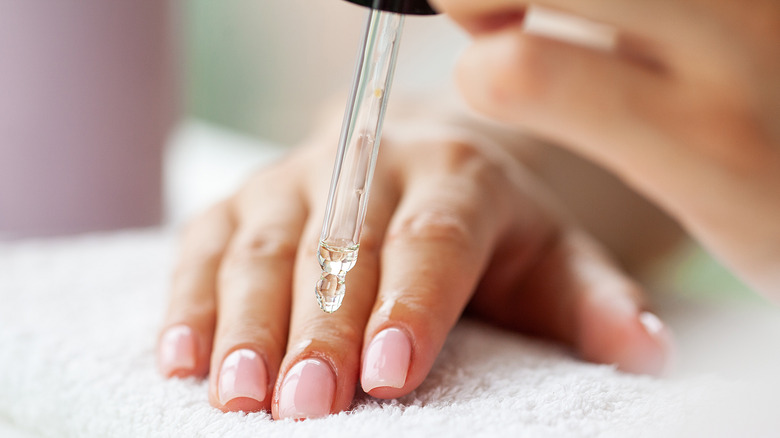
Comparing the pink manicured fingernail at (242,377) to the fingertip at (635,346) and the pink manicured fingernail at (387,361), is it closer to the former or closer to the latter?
the pink manicured fingernail at (387,361)

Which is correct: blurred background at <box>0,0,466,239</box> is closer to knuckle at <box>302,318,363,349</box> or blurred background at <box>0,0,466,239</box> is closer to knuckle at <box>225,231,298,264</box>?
knuckle at <box>225,231,298,264</box>

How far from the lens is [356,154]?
11.3 inches

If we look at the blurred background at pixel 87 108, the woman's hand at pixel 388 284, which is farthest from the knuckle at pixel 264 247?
the blurred background at pixel 87 108

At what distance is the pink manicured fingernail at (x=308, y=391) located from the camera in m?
0.28

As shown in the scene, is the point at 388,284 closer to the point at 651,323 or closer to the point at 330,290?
the point at 330,290

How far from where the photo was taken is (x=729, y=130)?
12.4 inches

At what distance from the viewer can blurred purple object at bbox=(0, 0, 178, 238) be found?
2.37 feet

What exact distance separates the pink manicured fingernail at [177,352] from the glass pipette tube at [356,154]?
98 mm

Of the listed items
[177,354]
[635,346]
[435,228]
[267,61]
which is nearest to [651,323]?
[635,346]

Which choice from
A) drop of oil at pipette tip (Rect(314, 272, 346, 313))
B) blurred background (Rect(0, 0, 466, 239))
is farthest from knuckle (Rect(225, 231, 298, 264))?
blurred background (Rect(0, 0, 466, 239))

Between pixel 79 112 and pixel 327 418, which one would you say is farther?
pixel 79 112

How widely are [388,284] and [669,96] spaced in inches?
6.2

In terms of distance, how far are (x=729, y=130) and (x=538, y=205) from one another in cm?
19

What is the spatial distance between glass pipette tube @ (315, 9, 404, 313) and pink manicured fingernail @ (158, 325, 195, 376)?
98 millimetres
